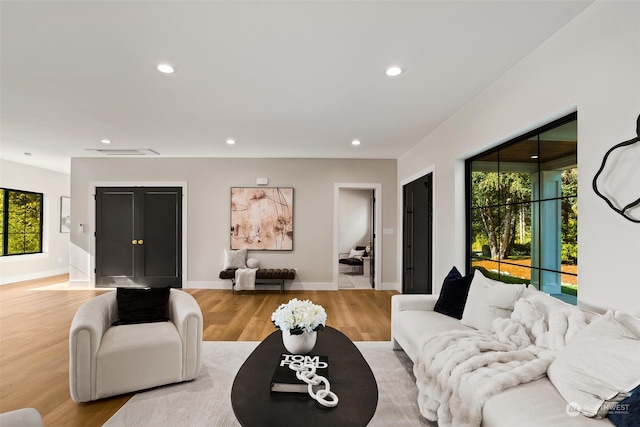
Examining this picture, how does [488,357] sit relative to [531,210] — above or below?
below

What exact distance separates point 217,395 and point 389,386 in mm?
1347

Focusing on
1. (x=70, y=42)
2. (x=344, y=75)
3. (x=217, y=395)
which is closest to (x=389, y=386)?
(x=217, y=395)

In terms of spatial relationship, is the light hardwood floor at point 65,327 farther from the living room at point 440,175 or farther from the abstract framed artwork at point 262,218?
the abstract framed artwork at point 262,218

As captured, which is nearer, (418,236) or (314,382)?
(314,382)

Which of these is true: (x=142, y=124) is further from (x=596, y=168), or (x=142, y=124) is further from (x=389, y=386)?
(x=596, y=168)

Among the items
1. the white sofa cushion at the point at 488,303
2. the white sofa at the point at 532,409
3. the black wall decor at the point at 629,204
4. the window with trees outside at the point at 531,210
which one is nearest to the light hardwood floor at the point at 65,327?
the white sofa cushion at the point at 488,303

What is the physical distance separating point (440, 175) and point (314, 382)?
317cm

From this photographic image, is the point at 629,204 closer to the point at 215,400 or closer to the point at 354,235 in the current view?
the point at 215,400

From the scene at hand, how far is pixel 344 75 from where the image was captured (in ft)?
8.92

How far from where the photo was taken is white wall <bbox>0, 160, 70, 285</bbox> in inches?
262

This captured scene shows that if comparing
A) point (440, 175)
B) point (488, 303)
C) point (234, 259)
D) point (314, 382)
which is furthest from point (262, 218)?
point (314, 382)

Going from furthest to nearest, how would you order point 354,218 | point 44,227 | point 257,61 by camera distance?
1. point 354,218
2. point 44,227
3. point 257,61

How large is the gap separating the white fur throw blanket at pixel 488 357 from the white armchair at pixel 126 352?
181 cm

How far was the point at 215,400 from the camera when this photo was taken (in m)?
2.31
